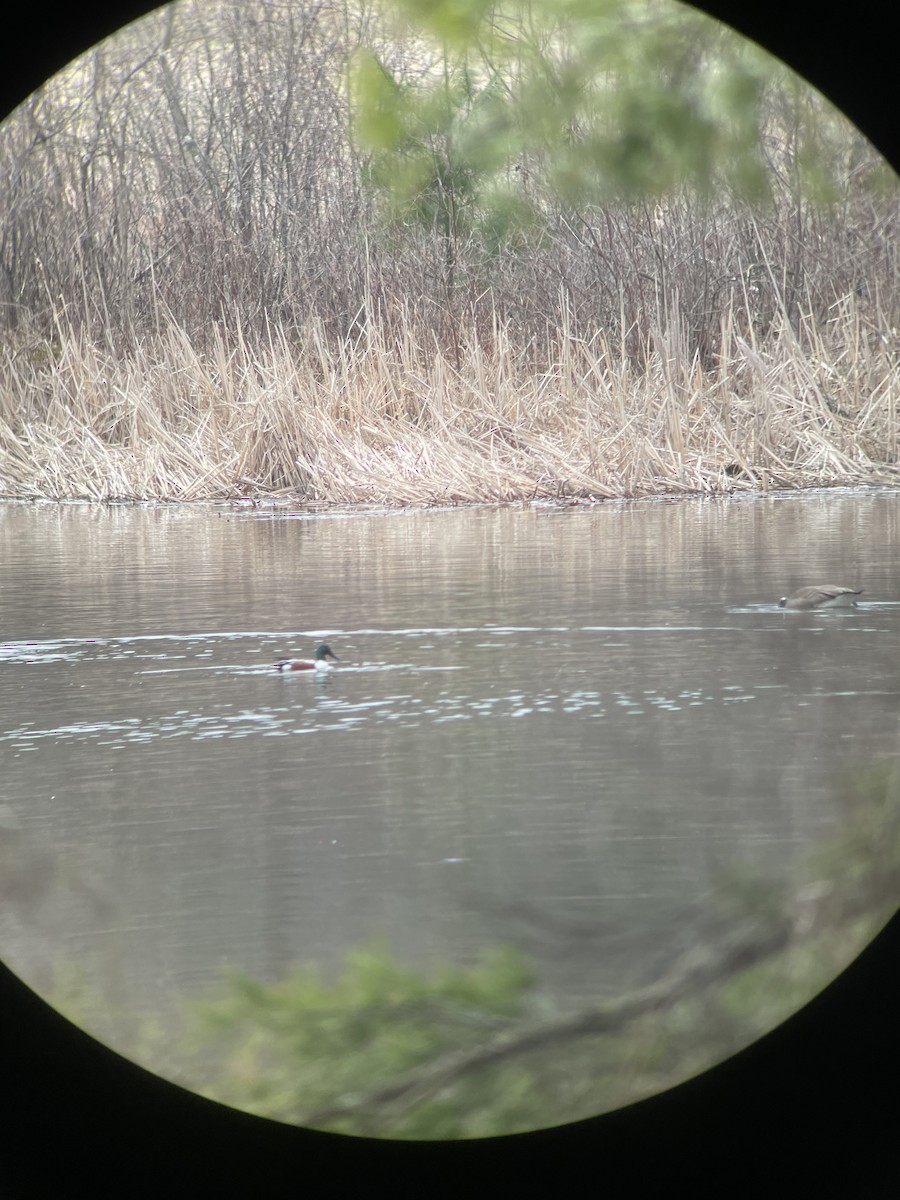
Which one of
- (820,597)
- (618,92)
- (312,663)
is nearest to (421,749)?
(312,663)

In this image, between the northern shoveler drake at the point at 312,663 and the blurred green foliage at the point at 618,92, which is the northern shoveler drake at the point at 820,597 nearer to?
the northern shoveler drake at the point at 312,663

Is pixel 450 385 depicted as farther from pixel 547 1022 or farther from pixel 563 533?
pixel 547 1022

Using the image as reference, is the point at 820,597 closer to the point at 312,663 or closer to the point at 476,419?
the point at 312,663

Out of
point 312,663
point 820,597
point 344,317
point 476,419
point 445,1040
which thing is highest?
point 344,317

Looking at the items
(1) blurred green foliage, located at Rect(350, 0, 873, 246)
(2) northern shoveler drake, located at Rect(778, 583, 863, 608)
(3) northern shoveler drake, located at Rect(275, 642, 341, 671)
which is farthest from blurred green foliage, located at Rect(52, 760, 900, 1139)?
(2) northern shoveler drake, located at Rect(778, 583, 863, 608)

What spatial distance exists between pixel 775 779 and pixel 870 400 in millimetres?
6216

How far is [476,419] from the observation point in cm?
976

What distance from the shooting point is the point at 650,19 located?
3084mm

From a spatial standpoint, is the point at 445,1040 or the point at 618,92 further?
the point at 618,92

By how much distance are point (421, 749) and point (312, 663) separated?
2.83ft

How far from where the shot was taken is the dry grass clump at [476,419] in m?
9.33

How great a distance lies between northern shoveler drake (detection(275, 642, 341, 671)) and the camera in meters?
4.47

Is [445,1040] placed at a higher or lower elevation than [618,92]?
lower

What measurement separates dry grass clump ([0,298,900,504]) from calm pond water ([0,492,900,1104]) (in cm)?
248
